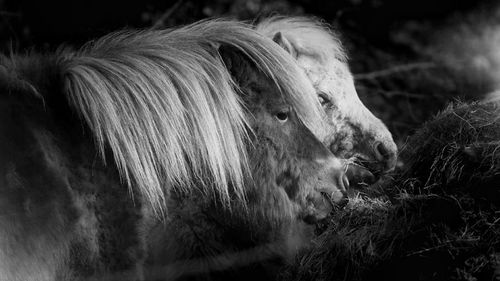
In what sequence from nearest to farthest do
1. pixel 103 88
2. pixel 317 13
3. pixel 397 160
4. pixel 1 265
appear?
pixel 1 265 < pixel 103 88 < pixel 397 160 < pixel 317 13

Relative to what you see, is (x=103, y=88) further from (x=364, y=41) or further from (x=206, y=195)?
(x=364, y=41)

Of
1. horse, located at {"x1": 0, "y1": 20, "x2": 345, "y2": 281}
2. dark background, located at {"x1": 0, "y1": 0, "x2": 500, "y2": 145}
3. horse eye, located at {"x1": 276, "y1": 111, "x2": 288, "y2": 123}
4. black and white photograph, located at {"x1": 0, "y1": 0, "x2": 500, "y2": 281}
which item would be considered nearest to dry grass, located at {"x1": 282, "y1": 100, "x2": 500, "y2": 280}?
black and white photograph, located at {"x1": 0, "y1": 0, "x2": 500, "y2": 281}

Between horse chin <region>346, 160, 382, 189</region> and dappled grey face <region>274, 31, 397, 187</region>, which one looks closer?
horse chin <region>346, 160, 382, 189</region>

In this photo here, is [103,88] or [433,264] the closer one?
[433,264]

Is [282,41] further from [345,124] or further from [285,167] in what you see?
[285,167]

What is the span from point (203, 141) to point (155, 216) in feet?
0.93

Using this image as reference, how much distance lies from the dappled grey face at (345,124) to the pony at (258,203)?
0.49 metres

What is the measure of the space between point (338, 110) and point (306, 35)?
17.5 inches

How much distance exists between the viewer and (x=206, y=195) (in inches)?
107

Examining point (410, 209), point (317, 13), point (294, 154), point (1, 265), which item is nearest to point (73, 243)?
point (1, 265)

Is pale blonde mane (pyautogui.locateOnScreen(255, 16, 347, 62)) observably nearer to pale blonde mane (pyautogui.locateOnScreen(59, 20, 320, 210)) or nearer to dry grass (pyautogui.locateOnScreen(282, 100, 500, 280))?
pale blonde mane (pyautogui.locateOnScreen(59, 20, 320, 210))

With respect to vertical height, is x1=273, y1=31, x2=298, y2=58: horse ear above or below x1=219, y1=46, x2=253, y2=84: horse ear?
below

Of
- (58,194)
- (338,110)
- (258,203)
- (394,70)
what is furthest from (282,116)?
(394,70)

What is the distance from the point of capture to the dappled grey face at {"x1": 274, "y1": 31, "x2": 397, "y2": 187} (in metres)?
3.39
